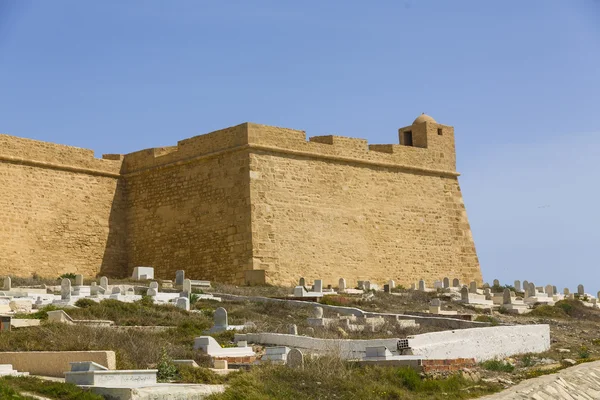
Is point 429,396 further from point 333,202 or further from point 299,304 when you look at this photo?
point 333,202

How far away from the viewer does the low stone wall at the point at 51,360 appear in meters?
11.4

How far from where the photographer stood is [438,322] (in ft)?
59.2

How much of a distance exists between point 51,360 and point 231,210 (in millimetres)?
14719

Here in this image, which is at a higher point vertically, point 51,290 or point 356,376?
point 51,290

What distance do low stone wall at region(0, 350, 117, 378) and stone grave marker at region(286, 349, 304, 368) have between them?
2.29 metres

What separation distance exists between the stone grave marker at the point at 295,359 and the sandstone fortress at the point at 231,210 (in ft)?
39.9

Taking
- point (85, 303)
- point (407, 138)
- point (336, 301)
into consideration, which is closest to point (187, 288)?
point (336, 301)

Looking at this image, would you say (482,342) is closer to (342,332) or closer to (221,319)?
(342,332)

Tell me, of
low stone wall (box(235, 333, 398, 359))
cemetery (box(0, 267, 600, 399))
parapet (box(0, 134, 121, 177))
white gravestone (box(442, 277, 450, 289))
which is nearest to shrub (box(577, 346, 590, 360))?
cemetery (box(0, 267, 600, 399))

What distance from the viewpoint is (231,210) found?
85.9 feet

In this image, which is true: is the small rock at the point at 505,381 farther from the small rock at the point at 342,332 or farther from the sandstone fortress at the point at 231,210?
the sandstone fortress at the point at 231,210

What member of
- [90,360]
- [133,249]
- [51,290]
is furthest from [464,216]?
[90,360]

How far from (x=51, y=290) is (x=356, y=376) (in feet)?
32.0

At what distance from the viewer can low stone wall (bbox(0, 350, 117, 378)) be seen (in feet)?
37.5
